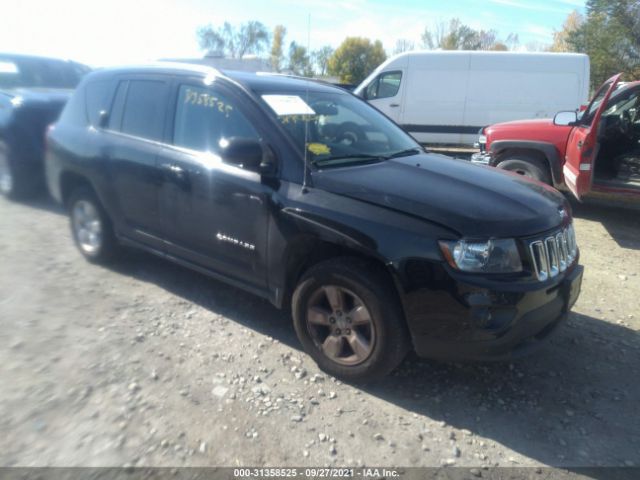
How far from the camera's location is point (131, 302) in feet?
13.1

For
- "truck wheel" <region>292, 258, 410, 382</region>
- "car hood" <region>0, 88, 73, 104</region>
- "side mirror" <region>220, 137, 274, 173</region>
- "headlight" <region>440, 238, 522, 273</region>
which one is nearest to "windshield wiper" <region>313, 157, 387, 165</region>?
"side mirror" <region>220, 137, 274, 173</region>

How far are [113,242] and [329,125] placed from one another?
2304 millimetres

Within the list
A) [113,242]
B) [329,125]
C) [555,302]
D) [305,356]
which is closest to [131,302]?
[113,242]

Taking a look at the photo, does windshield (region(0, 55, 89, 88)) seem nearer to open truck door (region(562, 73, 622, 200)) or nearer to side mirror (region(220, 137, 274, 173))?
side mirror (region(220, 137, 274, 173))

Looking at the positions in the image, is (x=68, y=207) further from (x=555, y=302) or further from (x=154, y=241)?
(x=555, y=302)

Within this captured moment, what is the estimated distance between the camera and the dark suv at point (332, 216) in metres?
2.64

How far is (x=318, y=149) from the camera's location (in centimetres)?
328

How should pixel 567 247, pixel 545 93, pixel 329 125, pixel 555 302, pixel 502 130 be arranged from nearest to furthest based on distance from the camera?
pixel 555 302, pixel 567 247, pixel 329 125, pixel 502 130, pixel 545 93

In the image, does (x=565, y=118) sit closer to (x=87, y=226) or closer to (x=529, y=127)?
(x=529, y=127)

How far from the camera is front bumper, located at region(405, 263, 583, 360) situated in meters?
2.58

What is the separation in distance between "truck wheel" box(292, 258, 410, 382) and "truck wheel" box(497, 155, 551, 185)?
5.21 meters

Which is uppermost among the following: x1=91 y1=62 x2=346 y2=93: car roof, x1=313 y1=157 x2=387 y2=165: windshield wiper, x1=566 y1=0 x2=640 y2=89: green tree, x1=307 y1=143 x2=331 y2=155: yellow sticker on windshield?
x1=566 y1=0 x2=640 y2=89: green tree

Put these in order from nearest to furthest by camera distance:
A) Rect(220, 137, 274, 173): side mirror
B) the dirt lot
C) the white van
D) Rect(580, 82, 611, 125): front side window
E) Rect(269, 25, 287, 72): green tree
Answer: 1. the dirt lot
2. Rect(220, 137, 274, 173): side mirror
3. Rect(580, 82, 611, 125): front side window
4. the white van
5. Rect(269, 25, 287, 72): green tree

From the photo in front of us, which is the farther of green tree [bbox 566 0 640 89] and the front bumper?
green tree [bbox 566 0 640 89]
